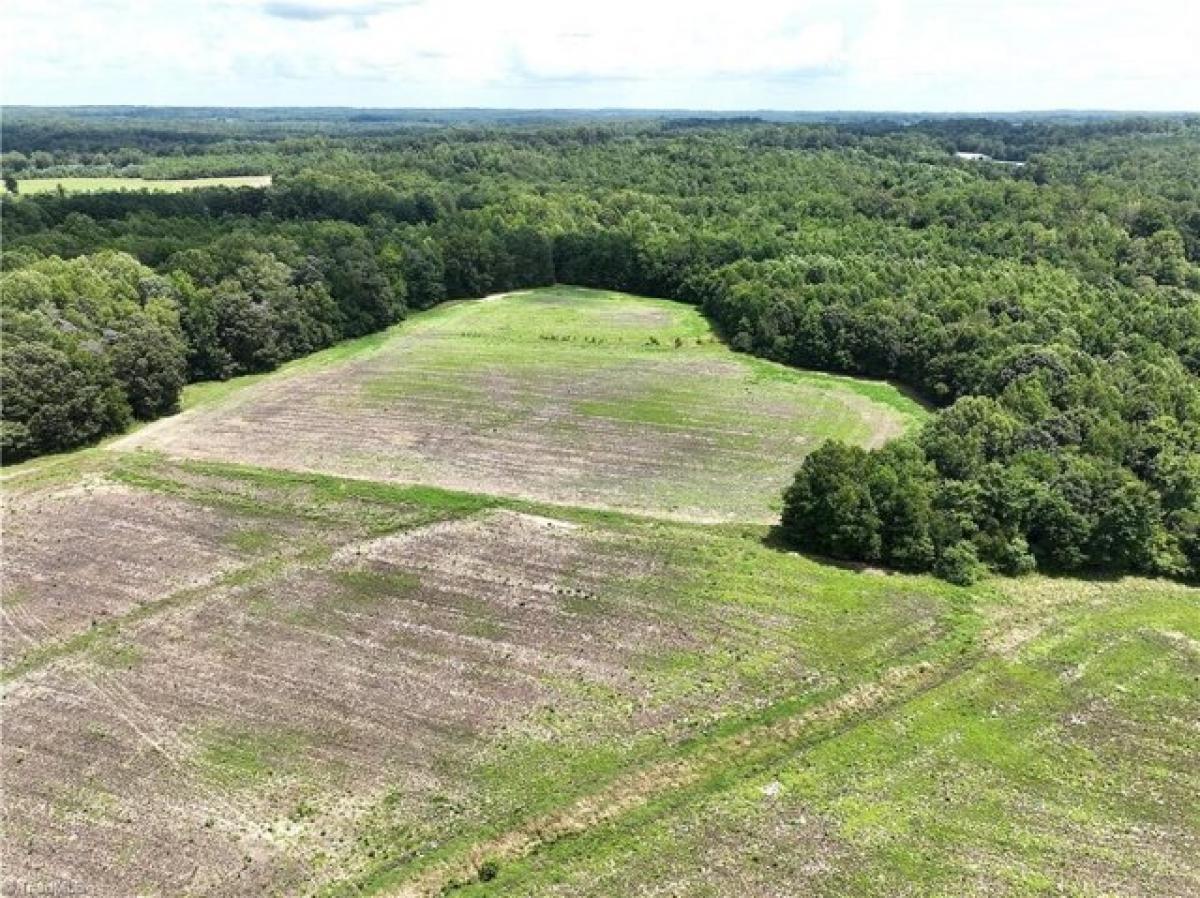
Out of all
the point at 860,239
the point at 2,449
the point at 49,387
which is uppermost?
the point at 860,239

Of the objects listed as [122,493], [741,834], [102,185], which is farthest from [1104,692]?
[102,185]

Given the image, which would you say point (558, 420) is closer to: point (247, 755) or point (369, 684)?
point (369, 684)

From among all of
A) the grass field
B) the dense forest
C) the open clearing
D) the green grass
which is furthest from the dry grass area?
the grass field

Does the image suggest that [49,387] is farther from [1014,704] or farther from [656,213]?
[656,213]

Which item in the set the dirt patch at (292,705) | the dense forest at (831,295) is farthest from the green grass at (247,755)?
the dense forest at (831,295)
